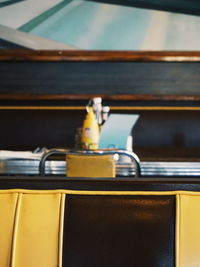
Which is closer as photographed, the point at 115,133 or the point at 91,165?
the point at 91,165

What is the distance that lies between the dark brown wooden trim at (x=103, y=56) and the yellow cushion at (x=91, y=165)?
5.77ft

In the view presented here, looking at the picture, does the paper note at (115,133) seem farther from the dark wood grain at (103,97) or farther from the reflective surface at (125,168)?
the dark wood grain at (103,97)

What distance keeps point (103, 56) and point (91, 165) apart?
1779mm

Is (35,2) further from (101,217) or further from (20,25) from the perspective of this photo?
(101,217)

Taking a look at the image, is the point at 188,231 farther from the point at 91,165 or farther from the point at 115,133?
the point at 115,133

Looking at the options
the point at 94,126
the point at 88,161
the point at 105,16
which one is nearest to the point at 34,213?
the point at 88,161

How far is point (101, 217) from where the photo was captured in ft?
2.51

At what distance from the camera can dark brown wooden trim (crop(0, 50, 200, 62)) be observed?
329cm

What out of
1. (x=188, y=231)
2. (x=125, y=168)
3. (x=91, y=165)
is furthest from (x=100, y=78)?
(x=188, y=231)

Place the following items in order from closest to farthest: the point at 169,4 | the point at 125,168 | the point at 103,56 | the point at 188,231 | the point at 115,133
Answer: the point at 188,231
the point at 125,168
the point at 115,133
the point at 103,56
the point at 169,4

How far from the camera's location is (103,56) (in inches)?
130

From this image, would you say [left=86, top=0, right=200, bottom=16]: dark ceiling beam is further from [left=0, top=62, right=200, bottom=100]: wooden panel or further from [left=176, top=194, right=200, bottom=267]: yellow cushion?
[left=176, top=194, right=200, bottom=267]: yellow cushion

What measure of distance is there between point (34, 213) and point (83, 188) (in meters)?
0.11

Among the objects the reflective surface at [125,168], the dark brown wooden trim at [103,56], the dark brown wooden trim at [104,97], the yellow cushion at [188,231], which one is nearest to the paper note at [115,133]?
the reflective surface at [125,168]
